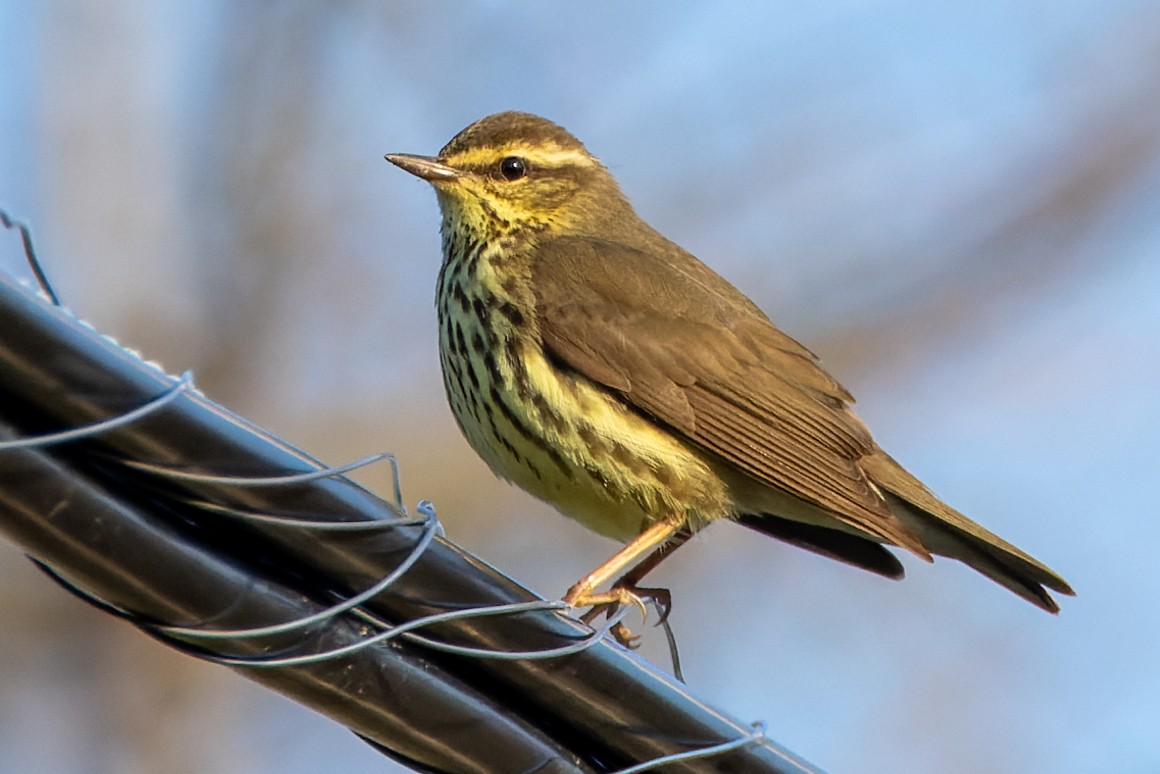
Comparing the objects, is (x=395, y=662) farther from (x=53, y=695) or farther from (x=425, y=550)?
(x=53, y=695)

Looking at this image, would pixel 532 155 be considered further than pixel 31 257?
Yes

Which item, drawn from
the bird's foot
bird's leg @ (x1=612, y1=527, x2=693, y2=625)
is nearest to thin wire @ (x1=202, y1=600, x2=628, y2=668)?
the bird's foot

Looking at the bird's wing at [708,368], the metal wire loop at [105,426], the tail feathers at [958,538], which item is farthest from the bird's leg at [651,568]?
the metal wire loop at [105,426]

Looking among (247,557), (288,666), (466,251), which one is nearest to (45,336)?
(247,557)

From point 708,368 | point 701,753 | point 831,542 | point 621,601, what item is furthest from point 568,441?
A: point 701,753

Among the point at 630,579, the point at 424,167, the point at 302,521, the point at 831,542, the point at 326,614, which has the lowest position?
the point at 326,614

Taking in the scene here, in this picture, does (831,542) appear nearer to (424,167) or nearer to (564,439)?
(564,439)

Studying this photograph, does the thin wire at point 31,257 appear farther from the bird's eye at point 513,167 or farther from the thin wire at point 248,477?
the bird's eye at point 513,167

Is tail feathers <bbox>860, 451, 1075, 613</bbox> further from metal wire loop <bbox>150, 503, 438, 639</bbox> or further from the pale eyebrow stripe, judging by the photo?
metal wire loop <bbox>150, 503, 438, 639</bbox>
